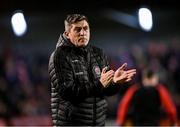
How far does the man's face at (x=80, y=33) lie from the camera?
104 inches

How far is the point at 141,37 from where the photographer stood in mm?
5727

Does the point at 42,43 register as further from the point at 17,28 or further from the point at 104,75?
the point at 104,75

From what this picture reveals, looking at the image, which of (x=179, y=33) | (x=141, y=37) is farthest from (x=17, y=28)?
(x=179, y=33)

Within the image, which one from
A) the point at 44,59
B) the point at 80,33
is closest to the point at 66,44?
the point at 80,33

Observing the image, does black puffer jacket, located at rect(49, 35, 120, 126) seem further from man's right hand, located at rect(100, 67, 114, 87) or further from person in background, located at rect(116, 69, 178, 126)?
person in background, located at rect(116, 69, 178, 126)

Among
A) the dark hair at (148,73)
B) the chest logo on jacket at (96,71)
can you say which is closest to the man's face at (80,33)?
the chest logo on jacket at (96,71)

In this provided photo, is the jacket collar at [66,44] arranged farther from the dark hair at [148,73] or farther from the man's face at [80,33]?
the dark hair at [148,73]

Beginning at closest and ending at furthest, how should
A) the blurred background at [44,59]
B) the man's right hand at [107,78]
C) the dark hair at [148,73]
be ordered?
the man's right hand at [107,78], the dark hair at [148,73], the blurred background at [44,59]

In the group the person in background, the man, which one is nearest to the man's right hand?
the man

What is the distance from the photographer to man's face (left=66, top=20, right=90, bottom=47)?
8.66 feet

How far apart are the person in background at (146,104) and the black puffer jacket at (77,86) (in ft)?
5.82

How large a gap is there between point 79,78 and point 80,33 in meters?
0.19

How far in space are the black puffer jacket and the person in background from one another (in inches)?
69.9

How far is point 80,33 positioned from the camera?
2641 mm
